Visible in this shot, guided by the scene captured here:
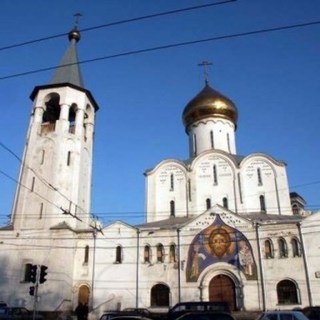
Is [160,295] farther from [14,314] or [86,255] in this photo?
[14,314]

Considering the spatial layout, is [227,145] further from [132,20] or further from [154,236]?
[132,20]

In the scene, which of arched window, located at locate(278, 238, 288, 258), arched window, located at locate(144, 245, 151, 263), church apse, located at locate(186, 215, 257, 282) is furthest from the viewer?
arched window, located at locate(144, 245, 151, 263)

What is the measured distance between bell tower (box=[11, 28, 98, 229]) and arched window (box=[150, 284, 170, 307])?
6.19 metres

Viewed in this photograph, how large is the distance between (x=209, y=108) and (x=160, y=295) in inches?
598

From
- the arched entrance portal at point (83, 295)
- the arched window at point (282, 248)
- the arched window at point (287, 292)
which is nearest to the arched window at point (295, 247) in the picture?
the arched window at point (282, 248)

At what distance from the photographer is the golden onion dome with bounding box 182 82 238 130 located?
30.5 m

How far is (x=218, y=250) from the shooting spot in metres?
22.0

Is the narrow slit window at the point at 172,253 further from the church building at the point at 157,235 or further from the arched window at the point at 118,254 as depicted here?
the arched window at the point at 118,254

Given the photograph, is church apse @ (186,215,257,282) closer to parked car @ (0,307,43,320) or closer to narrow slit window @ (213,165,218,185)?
narrow slit window @ (213,165,218,185)

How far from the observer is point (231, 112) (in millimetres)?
31000

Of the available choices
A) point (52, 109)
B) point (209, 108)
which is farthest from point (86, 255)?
point (209, 108)

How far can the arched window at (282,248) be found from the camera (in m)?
21.1

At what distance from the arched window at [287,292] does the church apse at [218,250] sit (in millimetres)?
1745

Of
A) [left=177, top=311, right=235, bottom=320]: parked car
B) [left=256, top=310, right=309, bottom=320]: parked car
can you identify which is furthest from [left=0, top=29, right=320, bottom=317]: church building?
[left=177, top=311, right=235, bottom=320]: parked car
